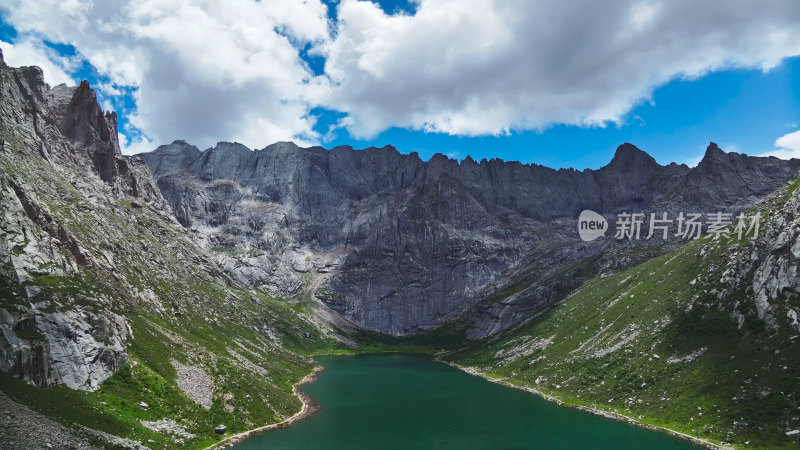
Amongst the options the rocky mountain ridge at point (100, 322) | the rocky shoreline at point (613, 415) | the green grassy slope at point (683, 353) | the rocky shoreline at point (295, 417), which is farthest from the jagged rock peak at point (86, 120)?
the green grassy slope at point (683, 353)

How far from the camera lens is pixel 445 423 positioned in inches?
3706

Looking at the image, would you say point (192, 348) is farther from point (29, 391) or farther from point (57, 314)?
point (29, 391)

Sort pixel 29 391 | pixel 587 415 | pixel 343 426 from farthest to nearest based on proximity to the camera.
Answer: pixel 587 415 < pixel 343 426 < pixel 29 391

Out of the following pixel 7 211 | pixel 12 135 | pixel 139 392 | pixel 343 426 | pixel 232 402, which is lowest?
pixel 343 426

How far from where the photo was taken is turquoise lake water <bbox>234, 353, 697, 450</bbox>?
255ft

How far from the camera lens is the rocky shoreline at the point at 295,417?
239 feet

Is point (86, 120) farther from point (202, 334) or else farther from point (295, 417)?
point (295, 417)

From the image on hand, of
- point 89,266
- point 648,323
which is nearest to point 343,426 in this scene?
point 89,266

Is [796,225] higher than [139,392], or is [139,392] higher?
[796,225]

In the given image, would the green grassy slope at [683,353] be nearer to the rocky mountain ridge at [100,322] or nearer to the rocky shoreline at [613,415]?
the rocky shoreline at [613,415]

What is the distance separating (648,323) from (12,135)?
6890 inches

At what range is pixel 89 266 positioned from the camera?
310ft

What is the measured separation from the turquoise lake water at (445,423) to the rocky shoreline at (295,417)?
1.36m

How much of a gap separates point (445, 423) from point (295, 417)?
2968 cm
